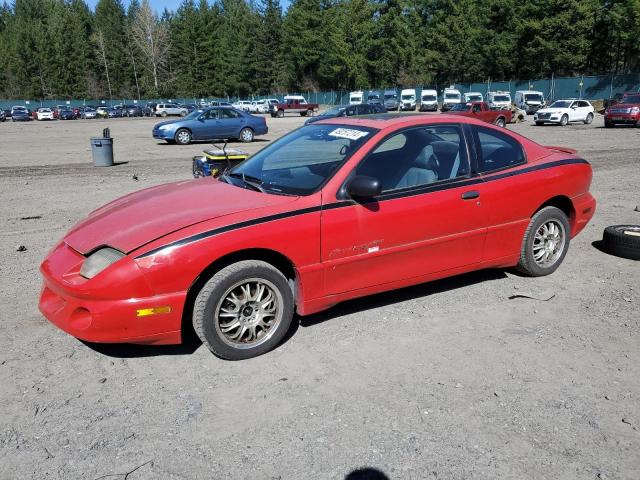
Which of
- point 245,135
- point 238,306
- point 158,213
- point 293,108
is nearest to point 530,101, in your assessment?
point 293,108

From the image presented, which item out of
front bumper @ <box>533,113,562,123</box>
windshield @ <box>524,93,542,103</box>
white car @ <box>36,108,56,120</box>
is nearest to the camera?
front bumper @ <box>533,113,562,123</box>

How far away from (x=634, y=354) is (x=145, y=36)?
338 ft

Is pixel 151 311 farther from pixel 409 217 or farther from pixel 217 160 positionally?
pixel 217 160

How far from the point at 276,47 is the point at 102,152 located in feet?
302

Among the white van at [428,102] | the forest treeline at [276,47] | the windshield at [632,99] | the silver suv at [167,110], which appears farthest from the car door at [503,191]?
the forest treeline at [276,47]

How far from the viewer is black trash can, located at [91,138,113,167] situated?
49.4ft

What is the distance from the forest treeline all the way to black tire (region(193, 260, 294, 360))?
70410mm

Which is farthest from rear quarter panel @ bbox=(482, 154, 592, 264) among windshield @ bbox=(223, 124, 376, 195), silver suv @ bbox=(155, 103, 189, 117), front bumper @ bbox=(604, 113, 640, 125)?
silver suv @ bbox=(155, 103, 189, 117)

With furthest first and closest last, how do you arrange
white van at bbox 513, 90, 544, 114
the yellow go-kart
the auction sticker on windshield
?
white van at bbox 513, 90, 544, 114
the yellow go-kart
the auction sticker on windshield

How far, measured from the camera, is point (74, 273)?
373cm

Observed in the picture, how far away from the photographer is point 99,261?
145 inches

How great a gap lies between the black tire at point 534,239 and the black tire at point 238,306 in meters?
2.48

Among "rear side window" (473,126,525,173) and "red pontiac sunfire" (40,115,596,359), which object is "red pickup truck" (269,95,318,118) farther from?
"red pontiac sunfire" (40,115,596,359)

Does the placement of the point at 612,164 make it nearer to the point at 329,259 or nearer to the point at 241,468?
the point at 329,259
